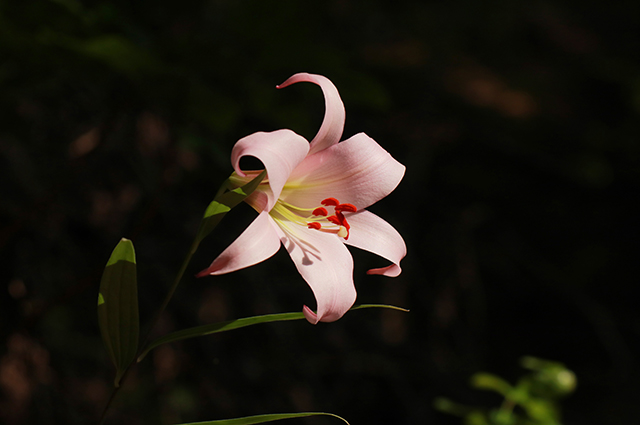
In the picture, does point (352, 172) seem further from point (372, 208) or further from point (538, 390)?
point (372, 208)

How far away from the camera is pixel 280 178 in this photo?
508 millimetres

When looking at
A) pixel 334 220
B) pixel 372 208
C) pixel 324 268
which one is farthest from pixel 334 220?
pixel 372 208

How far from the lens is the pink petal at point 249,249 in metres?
0.47

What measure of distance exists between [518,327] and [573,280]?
0.43m

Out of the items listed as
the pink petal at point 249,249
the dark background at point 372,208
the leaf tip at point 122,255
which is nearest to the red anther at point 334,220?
the pink petal at point 249,249

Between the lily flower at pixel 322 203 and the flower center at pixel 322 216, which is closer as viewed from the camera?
the lily flower at pixel 322 203

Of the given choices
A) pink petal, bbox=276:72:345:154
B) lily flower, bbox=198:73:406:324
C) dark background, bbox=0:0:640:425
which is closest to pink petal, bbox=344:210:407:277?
lily flower, bbox=198:73:406:324

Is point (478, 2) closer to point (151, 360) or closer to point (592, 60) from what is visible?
point (592, 60)

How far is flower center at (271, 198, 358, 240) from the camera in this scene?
0.64 m

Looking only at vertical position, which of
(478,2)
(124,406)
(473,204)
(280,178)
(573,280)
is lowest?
(124,406)

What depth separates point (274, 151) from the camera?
503 millimetres

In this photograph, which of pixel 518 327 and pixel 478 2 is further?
pixel 478 2

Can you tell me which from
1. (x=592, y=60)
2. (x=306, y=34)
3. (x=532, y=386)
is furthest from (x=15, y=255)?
(x=592, y=60)

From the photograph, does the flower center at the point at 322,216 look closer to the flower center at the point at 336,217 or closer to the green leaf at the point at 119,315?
the flower center at the point at 336,217
